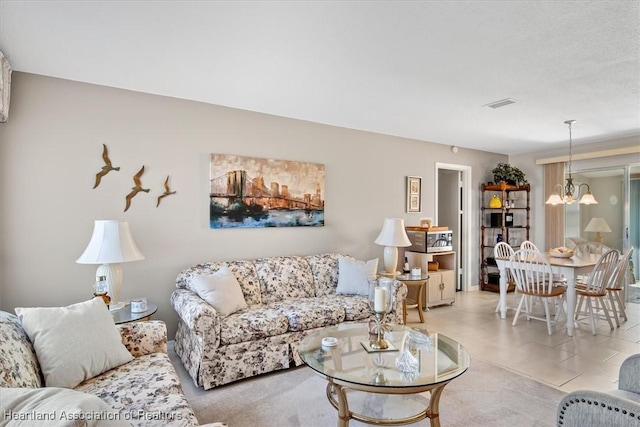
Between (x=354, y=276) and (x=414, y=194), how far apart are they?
213 cm

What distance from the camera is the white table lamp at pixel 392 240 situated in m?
4.25

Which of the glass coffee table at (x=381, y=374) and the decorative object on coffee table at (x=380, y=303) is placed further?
the decorative object on coffee table at (x=380, y=303)

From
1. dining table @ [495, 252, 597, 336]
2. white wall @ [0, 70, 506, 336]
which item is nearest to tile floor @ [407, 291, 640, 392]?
dining table @ [495, 252, 597, 336]

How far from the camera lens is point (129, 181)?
3.16 meters

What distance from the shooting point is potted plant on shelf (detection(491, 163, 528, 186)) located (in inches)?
234

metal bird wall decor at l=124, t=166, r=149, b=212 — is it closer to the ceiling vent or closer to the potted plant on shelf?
the ceiling vent

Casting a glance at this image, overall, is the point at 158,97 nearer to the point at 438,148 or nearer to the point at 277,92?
the point at 277,92

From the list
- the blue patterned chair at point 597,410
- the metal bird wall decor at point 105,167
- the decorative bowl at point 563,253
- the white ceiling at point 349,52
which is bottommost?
the blue patterned chair at point 597,410

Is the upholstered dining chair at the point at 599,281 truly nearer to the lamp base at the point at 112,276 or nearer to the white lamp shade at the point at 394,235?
the white lamp shade at the point at 394,235

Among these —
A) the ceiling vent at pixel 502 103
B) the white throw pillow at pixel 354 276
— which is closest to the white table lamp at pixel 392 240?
the white throw pillow at pixel 354 276

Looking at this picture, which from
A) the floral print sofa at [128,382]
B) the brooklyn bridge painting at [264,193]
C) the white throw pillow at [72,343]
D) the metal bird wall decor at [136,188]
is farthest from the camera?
the brooklyn bridge painting at [264,193]

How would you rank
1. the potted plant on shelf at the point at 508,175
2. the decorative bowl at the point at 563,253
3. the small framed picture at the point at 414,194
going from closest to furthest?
the decorative bowl at the point at 563,253
the small framed picture at the point at 414,194
the potted plant on shelf at the point at 508,175

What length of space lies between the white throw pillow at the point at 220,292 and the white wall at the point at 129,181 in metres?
0.61

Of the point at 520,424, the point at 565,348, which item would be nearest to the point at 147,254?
the point at 520,424
